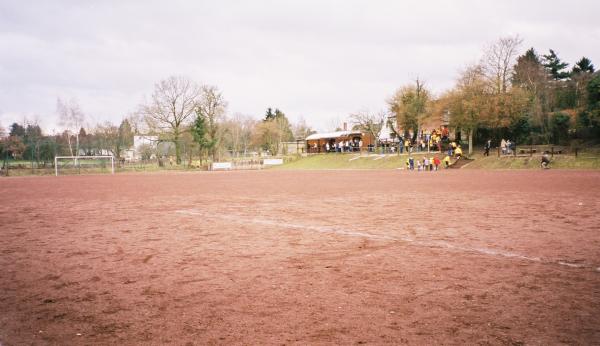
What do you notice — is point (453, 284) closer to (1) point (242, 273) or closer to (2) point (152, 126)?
(1) point (242, 273)

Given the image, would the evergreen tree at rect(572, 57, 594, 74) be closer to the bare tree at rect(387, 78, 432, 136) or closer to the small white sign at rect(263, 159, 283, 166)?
the bare tree at rect(387, 78, 432, 136)

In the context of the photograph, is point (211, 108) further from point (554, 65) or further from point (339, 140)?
point (554, 65)

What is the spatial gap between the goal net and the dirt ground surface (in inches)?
1673

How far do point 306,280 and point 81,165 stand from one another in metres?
52.6

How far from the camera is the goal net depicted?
46794 mm

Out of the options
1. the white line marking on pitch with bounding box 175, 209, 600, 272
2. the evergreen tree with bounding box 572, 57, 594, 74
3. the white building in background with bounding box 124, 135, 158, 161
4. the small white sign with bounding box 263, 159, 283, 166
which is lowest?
the white line marking on pitch with bounding box 175, 209, 600, 272

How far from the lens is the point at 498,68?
46.8m

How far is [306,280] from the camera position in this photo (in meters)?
4.94

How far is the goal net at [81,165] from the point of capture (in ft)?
154

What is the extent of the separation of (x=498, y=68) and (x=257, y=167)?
3462cm

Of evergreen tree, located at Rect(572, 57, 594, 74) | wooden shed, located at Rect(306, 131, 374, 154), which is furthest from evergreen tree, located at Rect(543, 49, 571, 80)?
wooden shed, located at Rect(306, 131, 374, 154)

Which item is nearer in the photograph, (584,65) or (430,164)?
(430,164)

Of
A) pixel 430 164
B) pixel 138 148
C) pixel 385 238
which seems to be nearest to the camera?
pixel 385 238

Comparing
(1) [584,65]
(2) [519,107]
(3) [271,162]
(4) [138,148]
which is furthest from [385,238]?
(4) [138,148]
